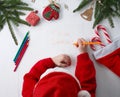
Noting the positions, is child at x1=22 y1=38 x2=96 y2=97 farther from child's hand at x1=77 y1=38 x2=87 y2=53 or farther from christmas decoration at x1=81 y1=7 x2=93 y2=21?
christmas decoration at x1=81 y1=7 x2=93 y2=21

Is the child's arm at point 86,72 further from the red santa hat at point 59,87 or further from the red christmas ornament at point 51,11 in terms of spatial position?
the red christmas ornament at point 51,11

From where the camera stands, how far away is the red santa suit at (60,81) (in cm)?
100

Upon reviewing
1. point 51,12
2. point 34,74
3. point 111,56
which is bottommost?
point 34,74

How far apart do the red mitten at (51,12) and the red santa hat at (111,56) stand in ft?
0.81

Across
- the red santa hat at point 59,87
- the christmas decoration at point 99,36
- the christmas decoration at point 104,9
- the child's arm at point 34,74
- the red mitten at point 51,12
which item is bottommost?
the child's arm at point 34,74

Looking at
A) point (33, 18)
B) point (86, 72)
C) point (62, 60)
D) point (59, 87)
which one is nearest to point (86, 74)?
point (86, 72)

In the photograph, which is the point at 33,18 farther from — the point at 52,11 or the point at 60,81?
the point at 60,81

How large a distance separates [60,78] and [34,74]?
235 millimetres

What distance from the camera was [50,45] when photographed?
1.26 m

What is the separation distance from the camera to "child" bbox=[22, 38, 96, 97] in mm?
1007

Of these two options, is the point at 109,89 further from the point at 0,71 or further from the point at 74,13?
the point at 0,71

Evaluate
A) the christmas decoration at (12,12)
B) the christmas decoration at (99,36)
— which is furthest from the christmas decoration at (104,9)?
the christmas decoration at (12,12)

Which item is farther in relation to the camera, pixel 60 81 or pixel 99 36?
pixel 99 36

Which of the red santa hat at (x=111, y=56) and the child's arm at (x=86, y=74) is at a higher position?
the red santa hat at (x=111, y=56)
